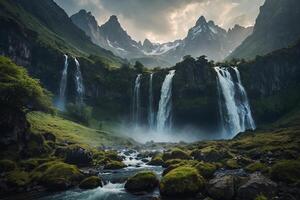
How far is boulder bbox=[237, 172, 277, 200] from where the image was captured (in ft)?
104

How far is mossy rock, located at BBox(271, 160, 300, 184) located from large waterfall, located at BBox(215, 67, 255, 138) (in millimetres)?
100533

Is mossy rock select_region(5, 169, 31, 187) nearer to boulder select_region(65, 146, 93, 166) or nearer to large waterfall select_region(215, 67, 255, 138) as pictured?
boulder select_region(65, 146, 93, 166)

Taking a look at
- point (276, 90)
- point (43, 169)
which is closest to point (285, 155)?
point (43, 169)

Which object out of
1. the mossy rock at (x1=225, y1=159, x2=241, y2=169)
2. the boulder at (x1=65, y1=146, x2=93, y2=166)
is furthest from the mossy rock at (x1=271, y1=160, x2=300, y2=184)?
the boulder at (x1=65, y1=146, x2=93, y2=166)

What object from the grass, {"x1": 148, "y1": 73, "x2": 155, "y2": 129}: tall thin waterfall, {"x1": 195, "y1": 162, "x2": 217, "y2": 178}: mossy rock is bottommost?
{"x1": 195, "y1": 162, "x2": 217, "y2": 178}: mossy rock

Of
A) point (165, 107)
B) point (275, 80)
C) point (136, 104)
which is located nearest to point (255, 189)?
point (165, 107)

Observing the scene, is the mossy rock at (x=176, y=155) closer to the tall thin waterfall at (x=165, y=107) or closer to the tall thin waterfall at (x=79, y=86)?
the tall thin waterfall at (x=165, y=107)

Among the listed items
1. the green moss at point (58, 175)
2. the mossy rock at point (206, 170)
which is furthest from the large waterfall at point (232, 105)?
the green moss at point (58, 175)

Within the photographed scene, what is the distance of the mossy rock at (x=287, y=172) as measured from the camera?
37.2m

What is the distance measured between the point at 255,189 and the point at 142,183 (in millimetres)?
13990

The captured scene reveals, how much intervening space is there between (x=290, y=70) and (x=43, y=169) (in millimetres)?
157375

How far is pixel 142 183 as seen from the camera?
39438mm

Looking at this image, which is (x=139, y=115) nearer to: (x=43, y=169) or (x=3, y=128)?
(x=3, y=128)

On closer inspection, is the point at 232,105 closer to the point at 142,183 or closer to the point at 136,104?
the point at 136,104
